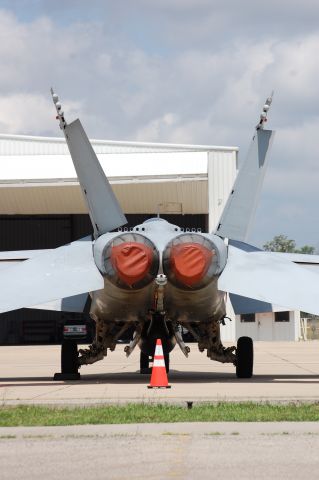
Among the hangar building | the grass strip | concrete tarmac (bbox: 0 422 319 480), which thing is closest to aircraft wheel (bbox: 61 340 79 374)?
the grass strip

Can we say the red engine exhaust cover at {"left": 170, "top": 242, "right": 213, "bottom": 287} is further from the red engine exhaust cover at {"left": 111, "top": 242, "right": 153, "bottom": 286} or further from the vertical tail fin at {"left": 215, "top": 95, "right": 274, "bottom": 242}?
the vertical tail fin at {"left": 215, "top": 95, "right": 274, "bottom": 242}

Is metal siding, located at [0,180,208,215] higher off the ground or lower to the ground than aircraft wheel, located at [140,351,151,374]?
higher

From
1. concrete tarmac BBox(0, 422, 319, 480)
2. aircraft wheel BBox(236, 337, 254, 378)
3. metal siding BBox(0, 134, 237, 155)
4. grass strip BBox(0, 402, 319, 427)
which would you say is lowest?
concrete tarmac BBox(0, 422, 319, 480)

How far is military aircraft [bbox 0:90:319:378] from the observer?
15.6 m

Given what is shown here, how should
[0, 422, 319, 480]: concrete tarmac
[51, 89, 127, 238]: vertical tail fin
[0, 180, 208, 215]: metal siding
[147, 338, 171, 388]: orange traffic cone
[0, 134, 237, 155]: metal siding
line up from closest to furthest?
1. [0, 422, 319, 480]: concrete tarmac
2. [147, 338, 171, 388]: orange traffic cone
3. [51, 89, 127, 238]: vertical tail fin
4. [0, 180, 208, 215]: metal siding
5. [0, 134, 237, 155]: metal siding

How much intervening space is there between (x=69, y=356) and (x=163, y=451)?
10.3m

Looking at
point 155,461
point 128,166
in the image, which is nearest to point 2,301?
point 155,461

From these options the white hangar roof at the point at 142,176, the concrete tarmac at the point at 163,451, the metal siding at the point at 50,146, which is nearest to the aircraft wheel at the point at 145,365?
the concrete tarmac at the point at 163,451

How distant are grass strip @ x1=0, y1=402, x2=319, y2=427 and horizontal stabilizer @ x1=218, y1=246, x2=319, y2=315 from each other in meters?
3.06

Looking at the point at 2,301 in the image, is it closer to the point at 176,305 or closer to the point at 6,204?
the point at 176,305

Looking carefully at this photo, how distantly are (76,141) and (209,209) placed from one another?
2925cm

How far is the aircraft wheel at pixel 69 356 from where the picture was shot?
18875 mm

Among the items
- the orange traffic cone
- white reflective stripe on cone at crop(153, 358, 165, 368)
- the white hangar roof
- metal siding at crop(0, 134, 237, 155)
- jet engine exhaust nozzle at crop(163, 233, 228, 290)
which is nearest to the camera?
jet engine exhaust nozzle at crop(163, 233, 228, 290)

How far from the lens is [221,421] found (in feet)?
36.3
